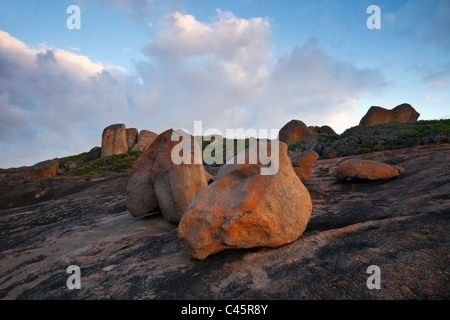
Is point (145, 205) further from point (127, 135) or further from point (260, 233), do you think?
point (127, 135)

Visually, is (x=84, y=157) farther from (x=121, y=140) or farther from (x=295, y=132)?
(x=295, y=132)

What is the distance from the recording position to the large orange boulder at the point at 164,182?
4.26 m

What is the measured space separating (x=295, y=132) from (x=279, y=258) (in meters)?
21.7

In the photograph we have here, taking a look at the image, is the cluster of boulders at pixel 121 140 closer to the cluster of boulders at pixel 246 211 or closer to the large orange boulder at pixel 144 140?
the large orange boulder at pixel 144 140

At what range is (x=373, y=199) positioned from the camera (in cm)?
425

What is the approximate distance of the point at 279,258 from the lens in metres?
2.38

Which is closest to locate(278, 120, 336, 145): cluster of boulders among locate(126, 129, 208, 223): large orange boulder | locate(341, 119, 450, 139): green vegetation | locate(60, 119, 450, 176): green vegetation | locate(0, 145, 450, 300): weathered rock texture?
locate(60, 119, 450, 176): green vegetation

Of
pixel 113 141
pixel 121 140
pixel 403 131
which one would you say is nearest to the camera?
pixel 403 131

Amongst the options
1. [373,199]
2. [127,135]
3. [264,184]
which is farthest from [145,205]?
[127,135]

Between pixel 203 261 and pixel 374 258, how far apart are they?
167cm

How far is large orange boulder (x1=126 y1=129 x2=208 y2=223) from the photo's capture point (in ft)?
14.0

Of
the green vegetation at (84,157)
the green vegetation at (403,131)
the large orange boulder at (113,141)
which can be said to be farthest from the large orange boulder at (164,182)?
the green vegetation at (84,157)

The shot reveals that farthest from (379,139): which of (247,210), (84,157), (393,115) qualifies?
(84,157)

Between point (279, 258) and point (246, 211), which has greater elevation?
point (246, 211)
